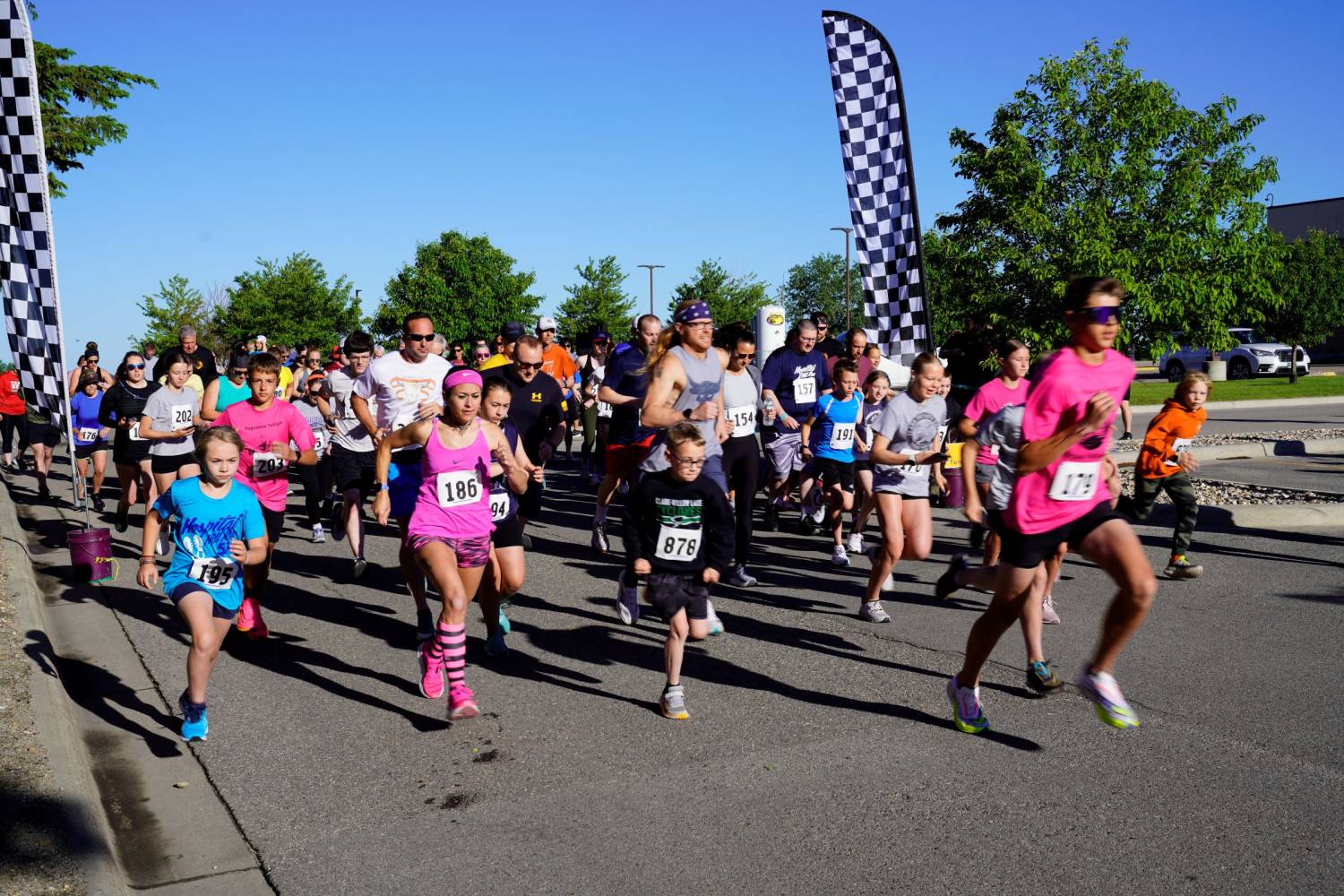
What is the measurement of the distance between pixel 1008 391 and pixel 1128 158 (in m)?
20.9

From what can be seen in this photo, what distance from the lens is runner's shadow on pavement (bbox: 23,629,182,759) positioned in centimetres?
541

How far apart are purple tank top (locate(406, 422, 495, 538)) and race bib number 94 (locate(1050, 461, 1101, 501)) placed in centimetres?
275

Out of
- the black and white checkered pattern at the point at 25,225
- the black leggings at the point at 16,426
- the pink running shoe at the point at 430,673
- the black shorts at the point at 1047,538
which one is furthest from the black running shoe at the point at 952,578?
the black leggings at the point at 16,426

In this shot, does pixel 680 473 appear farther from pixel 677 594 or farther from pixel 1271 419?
pixel 1271 419

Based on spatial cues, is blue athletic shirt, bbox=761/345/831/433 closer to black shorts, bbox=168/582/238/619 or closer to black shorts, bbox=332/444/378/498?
black shorts, bbox=332/444/378/498

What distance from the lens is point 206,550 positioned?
5309 mm

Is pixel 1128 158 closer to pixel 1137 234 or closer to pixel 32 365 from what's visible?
pixel 1137 234

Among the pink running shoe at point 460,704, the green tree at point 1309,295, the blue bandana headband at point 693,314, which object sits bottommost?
the pink running shoe at point 460,704

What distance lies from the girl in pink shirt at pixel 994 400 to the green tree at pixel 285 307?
5155 cm

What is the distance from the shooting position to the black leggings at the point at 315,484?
1084cm

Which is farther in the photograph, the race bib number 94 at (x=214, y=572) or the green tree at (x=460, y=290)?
the green tree at (x=460, y=290)

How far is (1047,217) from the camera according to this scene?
81.5 ft

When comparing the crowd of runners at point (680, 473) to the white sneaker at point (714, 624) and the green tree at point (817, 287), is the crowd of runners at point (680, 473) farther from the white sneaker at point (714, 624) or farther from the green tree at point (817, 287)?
the green tree at point (817, 287)

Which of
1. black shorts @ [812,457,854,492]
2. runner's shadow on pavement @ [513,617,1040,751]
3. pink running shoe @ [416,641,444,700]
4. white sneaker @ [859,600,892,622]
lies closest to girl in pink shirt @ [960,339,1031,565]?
white sneaker @ [859,600,892,622]
